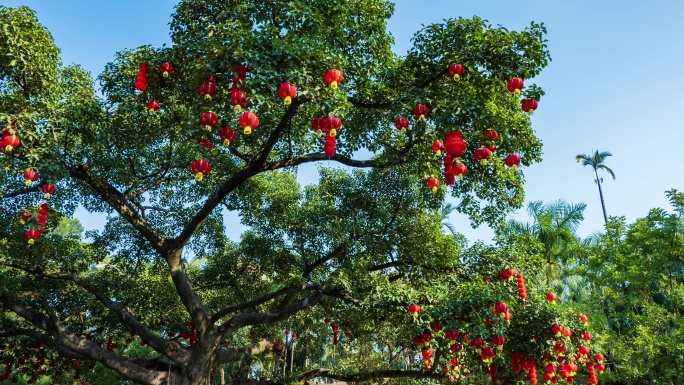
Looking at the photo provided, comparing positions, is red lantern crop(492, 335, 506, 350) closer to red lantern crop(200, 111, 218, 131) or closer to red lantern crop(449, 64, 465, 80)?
red lantern crop(449, 64, 465, 80)

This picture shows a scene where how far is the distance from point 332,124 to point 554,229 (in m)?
15.8

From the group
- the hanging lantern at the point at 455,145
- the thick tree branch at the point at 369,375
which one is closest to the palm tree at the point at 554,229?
the thick tree branch at the point at 369,375

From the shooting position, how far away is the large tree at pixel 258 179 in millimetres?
6910

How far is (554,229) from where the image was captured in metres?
18.7

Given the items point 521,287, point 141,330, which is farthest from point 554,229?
point 141,330

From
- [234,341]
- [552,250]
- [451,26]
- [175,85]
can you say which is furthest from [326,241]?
[234,341]

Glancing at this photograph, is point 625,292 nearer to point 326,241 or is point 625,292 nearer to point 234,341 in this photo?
point 326,241

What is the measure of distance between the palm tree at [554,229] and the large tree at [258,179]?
30.4ft

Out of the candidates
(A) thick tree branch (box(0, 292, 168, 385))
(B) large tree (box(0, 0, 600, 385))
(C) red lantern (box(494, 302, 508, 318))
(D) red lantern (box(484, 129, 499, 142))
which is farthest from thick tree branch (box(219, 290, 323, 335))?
(D) red lantern (box(484, 129, 499, 142))

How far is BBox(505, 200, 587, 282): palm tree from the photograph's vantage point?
18.5 metres

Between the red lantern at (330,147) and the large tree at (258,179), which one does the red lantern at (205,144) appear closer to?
the large tree at (258,179)

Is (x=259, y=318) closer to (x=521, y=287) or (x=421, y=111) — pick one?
(x=521, y=287)

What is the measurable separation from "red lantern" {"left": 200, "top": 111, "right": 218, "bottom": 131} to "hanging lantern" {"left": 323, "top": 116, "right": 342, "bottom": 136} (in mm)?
1409

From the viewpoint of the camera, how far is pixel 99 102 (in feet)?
28.0
